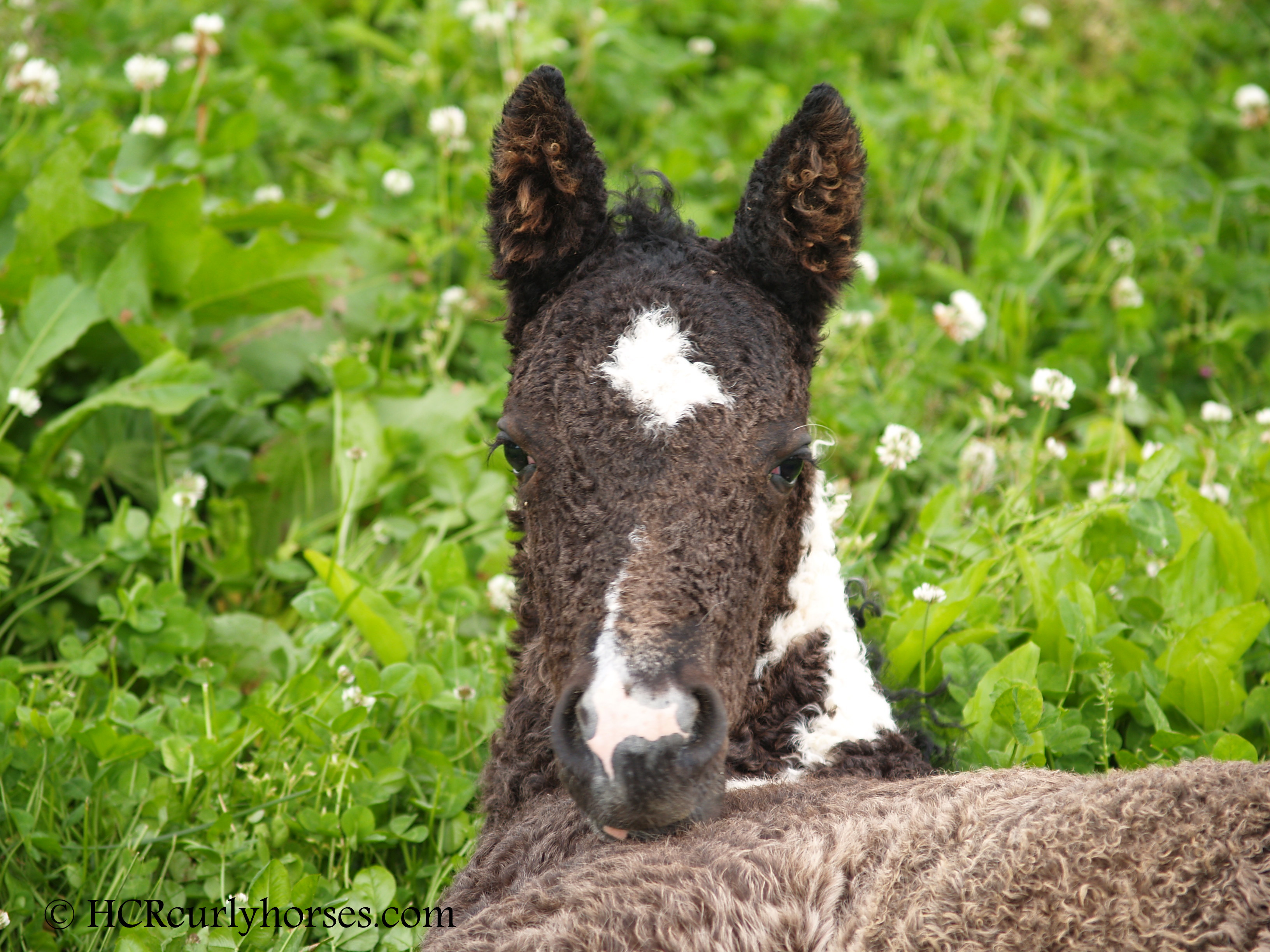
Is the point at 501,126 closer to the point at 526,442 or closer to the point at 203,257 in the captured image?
the point at 526,442

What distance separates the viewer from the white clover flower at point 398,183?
5.99m

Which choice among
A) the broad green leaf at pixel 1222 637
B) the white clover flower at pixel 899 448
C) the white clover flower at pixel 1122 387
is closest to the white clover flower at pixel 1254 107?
A: the white clover flower at pixel 1122 387

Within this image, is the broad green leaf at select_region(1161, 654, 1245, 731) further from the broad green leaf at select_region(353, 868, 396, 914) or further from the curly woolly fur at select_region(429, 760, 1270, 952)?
the broad green leaf at select_region(353, 868, 396, 914)

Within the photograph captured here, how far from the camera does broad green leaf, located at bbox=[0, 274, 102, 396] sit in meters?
4.38

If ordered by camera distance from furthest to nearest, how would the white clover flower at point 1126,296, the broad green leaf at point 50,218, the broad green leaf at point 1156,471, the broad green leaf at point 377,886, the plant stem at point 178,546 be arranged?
the white clover flower at point 1126,296, the broad green leaf at point 50,218, the plant stem at point 178,546, the broad green leaf at point 1156,471, the broad green leaf at point 377,886

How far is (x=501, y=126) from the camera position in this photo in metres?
2.90

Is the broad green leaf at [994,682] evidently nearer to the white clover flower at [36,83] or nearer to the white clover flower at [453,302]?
the white clover flower at [453,302]

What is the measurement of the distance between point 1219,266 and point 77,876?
6.14 m

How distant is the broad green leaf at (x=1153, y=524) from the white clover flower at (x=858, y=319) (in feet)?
6.91

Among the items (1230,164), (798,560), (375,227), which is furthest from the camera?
(1230,164)

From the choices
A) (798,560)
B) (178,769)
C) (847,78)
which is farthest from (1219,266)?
(178,769)

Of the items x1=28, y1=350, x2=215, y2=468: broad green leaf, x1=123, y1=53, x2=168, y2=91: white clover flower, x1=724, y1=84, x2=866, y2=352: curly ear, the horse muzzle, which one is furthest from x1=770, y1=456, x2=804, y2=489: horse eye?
x1=123, y1=53, x2=168, y2=91: white clover flower

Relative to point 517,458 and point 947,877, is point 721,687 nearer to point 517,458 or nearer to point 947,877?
point 947,877

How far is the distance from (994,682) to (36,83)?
510cm
